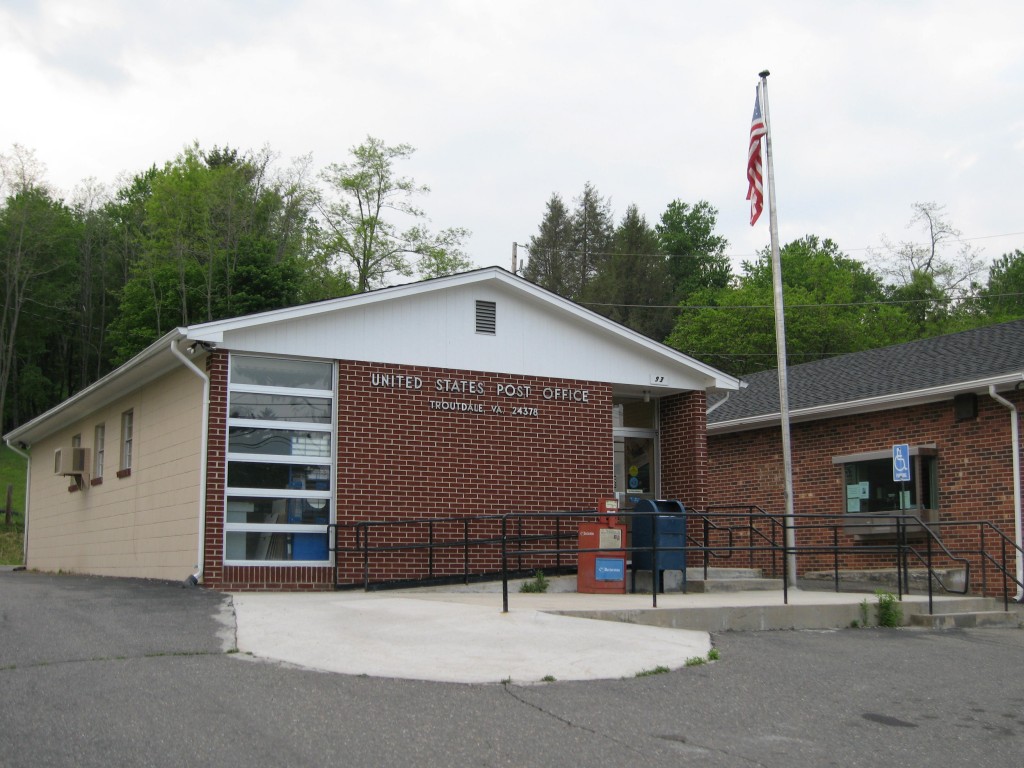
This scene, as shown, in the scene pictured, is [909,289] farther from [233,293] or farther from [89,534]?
[89,534]

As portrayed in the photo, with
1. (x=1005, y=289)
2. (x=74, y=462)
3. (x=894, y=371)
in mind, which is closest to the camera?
(x=74, y=462)

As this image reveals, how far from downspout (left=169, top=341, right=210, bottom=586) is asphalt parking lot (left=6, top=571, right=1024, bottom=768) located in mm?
3702

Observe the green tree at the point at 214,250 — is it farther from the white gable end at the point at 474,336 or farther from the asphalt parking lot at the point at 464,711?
the asphalt parking lot at the point at 464,711

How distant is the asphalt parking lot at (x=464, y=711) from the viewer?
6141 millimetres

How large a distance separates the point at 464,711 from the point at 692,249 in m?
62.8

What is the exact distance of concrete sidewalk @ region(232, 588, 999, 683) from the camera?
860 cm

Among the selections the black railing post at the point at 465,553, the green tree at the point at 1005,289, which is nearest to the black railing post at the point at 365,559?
the black railing post at the point at 465,553

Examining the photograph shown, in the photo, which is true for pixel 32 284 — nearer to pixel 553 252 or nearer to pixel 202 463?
pixel 553 252

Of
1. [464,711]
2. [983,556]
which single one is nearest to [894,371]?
[983,556]

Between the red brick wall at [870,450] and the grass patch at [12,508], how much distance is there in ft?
61.4

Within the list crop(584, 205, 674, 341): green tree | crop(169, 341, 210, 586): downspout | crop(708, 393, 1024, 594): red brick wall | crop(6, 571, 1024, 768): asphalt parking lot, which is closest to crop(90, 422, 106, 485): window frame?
crop(169, 341, 210, 586): downspout

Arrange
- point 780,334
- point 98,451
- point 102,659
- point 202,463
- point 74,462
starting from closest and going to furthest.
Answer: point 102,659
point 202,463
point 780,334
point 98,451
point 74,462

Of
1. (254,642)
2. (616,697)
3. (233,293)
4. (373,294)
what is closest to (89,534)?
(373,294)

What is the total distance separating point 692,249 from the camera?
6806 cm
